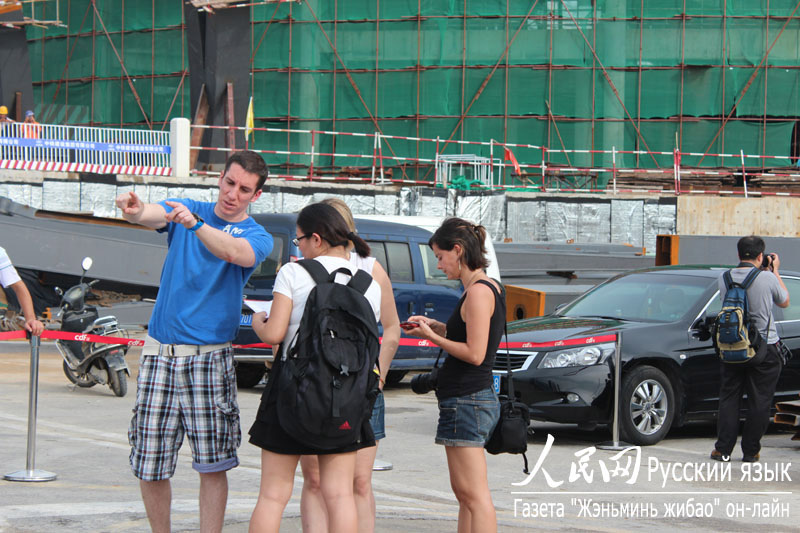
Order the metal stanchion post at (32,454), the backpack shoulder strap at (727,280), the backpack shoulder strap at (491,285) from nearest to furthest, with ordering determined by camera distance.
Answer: the backpack shoulder strap at (491,285), the metal stanchion post at (32,454), the backpack shoulder strap at (727,280)

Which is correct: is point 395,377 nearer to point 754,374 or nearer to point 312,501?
point 754,374

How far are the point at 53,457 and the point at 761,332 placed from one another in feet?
A: 16.7

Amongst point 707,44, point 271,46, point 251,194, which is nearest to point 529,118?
point 707,44

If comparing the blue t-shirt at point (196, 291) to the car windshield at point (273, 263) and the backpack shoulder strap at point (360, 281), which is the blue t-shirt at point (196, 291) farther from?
the car windshield at point (273, 263)

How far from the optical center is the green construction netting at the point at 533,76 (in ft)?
111

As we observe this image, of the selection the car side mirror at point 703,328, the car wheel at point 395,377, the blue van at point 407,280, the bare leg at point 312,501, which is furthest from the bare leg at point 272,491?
the car wheel at point 395,377

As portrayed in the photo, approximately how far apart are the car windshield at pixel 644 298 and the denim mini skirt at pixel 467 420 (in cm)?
498

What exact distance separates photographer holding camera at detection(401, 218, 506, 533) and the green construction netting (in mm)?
28492

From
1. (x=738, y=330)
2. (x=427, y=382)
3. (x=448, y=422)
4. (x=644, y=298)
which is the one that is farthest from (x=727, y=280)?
(x=448, y=422)

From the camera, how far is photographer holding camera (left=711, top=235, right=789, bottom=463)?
8219 millimetres

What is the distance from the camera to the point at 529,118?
1353 inches

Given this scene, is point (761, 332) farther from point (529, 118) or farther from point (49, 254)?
point (529, 118)

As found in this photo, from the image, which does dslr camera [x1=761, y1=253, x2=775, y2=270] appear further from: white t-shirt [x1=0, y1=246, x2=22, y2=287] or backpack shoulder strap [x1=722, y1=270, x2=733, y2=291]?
white t-shirt [x1=0, y1=246, x2=22, y2=287]

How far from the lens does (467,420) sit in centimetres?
478
